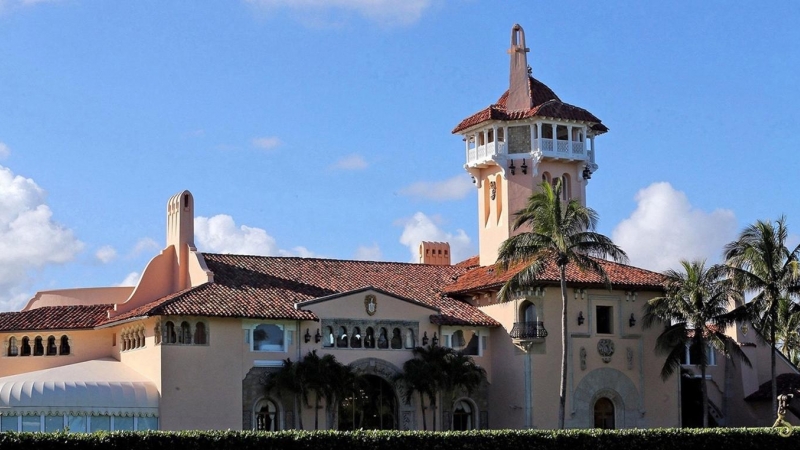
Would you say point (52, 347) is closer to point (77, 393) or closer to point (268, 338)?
point (77, 393)

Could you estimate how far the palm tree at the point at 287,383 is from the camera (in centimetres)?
5100

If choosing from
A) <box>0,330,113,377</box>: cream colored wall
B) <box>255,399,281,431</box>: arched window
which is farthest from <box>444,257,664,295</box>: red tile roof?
<box>0,330,113,377</box>: cream colored wall

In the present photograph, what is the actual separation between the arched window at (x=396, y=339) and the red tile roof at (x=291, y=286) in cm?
180

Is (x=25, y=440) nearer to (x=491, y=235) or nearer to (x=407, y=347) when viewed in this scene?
(x=407, y=347)

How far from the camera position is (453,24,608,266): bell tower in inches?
2419

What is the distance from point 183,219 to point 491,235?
15.6 meters

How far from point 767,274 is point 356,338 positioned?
1882 cm

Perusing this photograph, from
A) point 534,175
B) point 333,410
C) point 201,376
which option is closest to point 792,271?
point 534,175

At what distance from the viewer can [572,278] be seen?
56.2 metres

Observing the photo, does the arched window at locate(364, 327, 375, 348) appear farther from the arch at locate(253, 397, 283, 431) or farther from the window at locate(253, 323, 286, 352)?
the arch at locate(253, 397, 283, 431)

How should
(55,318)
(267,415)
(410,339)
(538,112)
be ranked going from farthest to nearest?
(538,112) < (55,318) < (410,339) < (267,415)

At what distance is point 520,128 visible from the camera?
62031 millimetres

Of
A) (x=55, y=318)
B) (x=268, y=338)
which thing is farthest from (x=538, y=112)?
(x=55, y=318)

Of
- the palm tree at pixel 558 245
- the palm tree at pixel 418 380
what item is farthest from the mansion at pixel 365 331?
the palm tree at pixel 558 245
